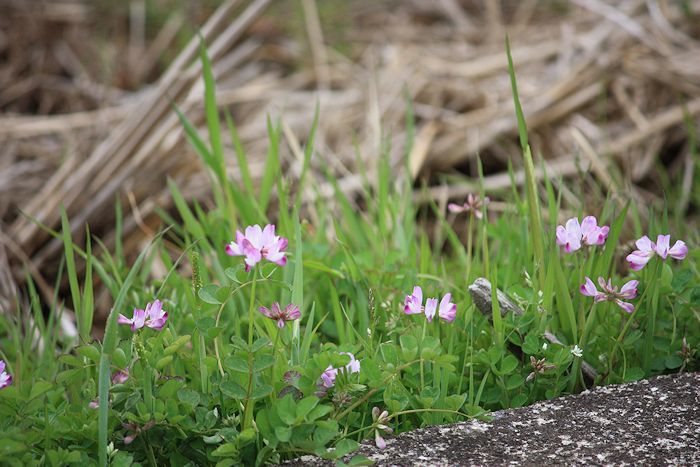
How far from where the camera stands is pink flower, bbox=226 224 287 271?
1227 millimetres

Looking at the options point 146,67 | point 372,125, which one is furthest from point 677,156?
point 146,67

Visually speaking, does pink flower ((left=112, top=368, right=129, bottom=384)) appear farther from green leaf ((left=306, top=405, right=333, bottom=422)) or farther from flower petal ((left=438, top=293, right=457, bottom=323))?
flower petal ((left=438, top=293, right=457, bottom=323))

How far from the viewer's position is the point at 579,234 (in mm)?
1416

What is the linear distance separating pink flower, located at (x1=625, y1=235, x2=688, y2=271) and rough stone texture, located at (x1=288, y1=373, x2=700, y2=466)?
0.77ft

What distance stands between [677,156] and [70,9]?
3.53 metres

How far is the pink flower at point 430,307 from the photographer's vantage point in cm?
137

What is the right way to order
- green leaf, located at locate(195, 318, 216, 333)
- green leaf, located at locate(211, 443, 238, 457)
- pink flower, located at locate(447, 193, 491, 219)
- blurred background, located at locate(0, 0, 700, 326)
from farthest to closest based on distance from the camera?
blurred background, located at locate(0, 0, 700, 326), pink flower, located at locate(447, 193, 491, 219), green leaf, located at locate(195, 318, 216, 333), green leaf, located at locate(211, 443, 238, 457)

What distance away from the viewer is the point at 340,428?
4.34 feet

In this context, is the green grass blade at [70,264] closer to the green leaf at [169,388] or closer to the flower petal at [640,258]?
the green leaf at [169,388]

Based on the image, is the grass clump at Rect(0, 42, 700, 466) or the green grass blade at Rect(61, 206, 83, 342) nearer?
the grass clump at Rect(0, 42, 700, 466)

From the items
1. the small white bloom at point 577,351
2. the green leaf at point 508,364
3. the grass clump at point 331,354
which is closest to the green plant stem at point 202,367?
the grass clump at point 331,354

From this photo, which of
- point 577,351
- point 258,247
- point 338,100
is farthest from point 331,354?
point 338,100

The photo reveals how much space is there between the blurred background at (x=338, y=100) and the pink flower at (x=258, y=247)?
2.89ft

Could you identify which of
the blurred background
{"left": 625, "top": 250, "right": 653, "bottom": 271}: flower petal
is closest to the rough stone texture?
{"left": 625, "top": 250, "right": 653, "bottom": 271}: flower petal
